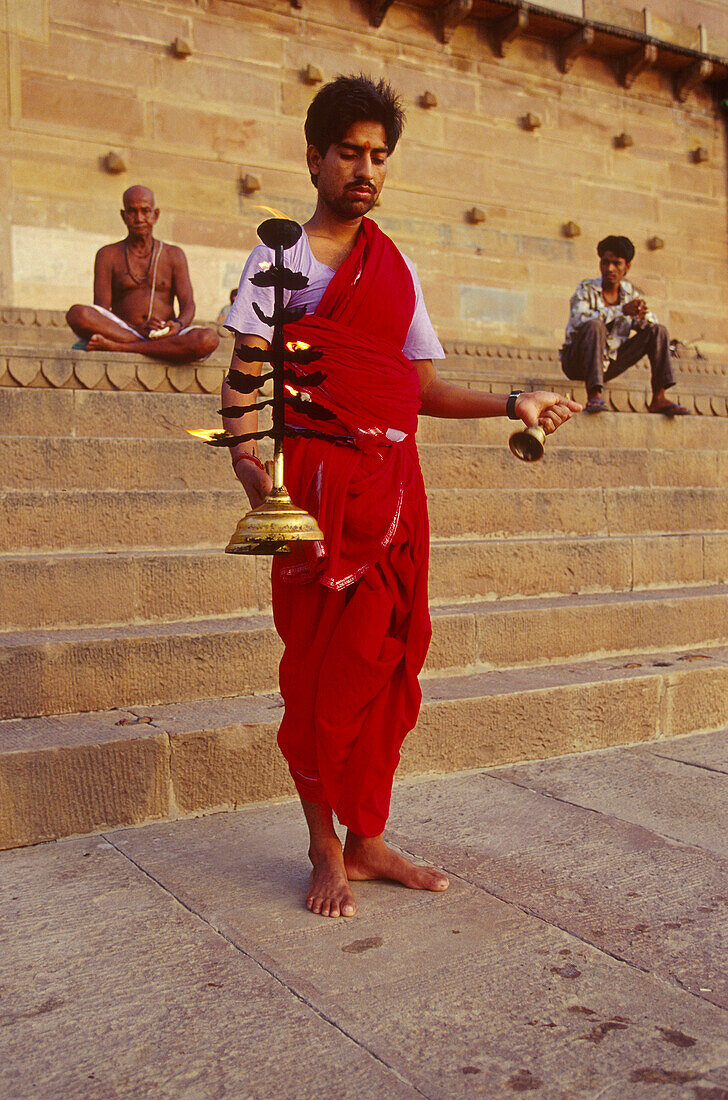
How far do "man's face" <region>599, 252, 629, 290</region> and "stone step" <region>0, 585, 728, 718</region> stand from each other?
358 cm

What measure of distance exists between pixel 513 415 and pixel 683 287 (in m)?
11.9

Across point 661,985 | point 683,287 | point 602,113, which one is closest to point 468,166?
point 602,113

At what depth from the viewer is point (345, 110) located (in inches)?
98.5

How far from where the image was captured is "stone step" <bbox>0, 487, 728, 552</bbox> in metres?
4.34

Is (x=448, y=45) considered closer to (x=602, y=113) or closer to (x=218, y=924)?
(x=602, y=113)

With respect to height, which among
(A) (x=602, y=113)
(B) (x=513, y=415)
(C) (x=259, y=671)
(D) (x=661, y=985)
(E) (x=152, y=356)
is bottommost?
(D) (x=661, y=985)

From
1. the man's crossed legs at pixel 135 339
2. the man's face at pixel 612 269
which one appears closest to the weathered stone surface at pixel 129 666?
the man's crossed legs at pixel 135 339

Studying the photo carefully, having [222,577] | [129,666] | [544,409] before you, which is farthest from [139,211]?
[544,409]

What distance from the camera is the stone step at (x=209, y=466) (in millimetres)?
4711

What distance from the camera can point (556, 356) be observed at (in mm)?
10438

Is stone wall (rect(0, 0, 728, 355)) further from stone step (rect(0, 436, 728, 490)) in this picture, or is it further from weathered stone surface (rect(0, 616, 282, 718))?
weathered stone surface (rect(0, 616, 282, 718))

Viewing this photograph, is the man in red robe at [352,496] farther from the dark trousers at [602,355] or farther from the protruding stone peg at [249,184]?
the protruding stone peg at [249,184]

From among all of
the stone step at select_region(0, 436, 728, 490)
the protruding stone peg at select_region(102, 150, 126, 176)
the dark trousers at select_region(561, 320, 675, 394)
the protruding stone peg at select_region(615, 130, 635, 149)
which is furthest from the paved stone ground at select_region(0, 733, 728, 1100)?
the protruding stone peg at select_region(615, 130, 635, 149)

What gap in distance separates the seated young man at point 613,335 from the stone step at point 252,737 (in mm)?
3108
